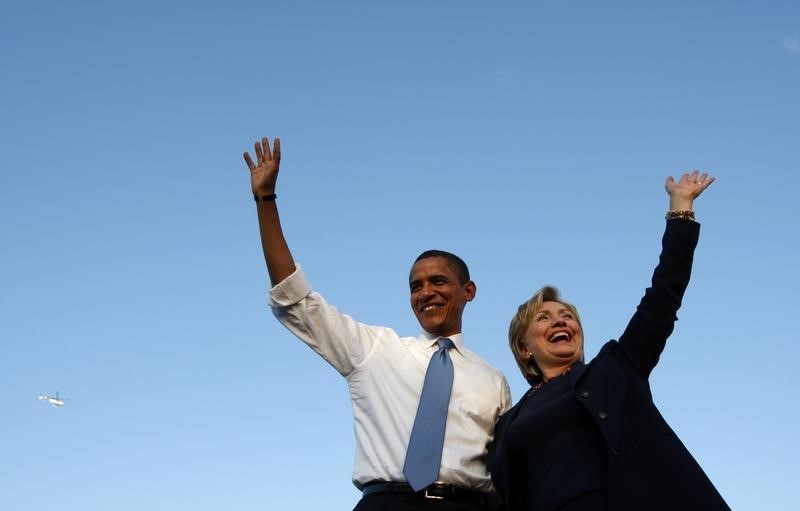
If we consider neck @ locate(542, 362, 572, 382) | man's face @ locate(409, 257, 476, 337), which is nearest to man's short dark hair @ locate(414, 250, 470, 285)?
man's face @ locate(409, 257, 476, 337)

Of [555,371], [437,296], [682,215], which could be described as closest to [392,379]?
[437,296]

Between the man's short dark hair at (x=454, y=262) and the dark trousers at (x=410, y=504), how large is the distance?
188cm

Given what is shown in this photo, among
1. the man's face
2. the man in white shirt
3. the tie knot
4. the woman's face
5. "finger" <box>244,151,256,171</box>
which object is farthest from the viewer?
the man's face

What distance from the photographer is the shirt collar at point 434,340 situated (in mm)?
7070

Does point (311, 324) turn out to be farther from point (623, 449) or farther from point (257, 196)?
point (623, 449)

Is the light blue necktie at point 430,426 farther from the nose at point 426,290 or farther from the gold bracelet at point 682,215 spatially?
the gold bracelet at point 682,215

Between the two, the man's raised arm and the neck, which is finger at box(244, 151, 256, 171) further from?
A: the neck

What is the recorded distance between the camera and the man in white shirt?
622 cm

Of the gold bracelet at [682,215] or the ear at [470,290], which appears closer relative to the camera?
the gold bracelet at [682,215]

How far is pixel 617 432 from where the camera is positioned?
5652 millimetres

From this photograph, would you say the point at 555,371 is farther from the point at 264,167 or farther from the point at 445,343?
the point at 264,167

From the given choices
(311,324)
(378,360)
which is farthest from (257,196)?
(378,360)

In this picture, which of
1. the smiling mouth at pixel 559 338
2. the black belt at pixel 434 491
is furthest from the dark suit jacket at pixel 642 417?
the smiling mouth at pixel 559 338

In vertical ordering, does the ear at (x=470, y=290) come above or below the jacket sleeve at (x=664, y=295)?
above
